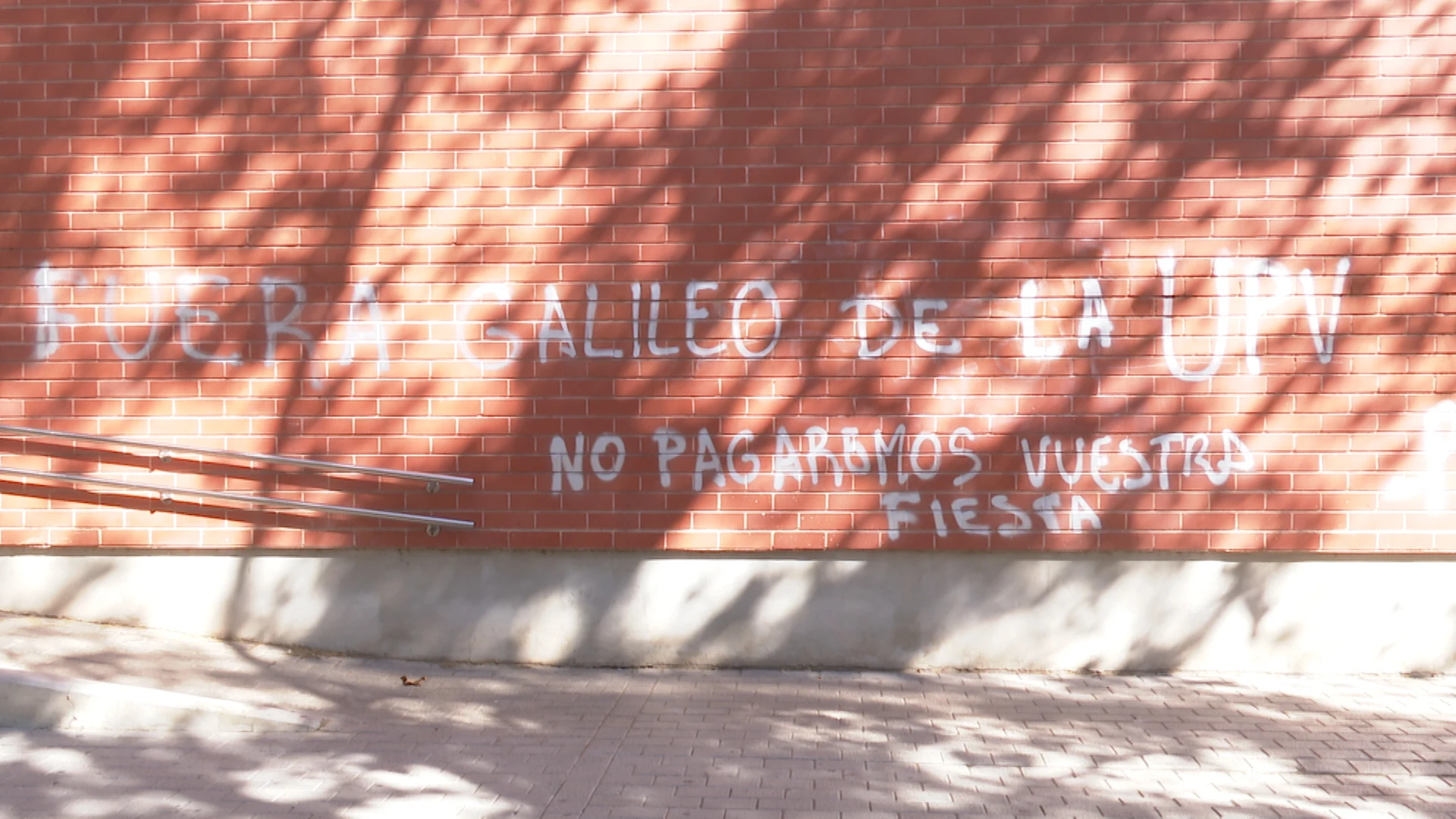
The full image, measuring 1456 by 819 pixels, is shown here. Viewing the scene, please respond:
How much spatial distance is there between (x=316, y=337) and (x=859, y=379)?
109 inches

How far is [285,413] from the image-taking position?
663 cm

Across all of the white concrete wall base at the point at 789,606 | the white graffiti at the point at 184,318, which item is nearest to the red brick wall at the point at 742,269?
the white graffiti at the point at 184,318

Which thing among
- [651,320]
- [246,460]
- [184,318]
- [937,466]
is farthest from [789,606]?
[184,318]

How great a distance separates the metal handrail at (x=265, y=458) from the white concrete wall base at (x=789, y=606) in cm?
44

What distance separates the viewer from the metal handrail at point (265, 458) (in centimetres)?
648

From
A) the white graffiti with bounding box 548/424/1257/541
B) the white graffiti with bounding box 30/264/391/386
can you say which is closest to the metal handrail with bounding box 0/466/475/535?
the white graffiti with bounding box 30/264/391/386

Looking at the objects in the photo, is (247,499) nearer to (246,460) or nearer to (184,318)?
(246,460)

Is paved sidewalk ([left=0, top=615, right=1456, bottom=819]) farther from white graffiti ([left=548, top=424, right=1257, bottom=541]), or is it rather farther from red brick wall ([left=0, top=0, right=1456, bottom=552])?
white graffiti ([left=548, top=424, right=1257, bottom=541])

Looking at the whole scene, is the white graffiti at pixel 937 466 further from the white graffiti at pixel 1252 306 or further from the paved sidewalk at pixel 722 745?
the paved sidewalk at pixel 722 745

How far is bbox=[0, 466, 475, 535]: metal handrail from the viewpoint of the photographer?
6.55 metres

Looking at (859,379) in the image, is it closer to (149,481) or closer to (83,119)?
(149,481)

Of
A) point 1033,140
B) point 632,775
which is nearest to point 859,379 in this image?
point 1033,140

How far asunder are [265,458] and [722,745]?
279 cm

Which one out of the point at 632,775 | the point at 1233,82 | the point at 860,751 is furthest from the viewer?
the point at 1233,82
